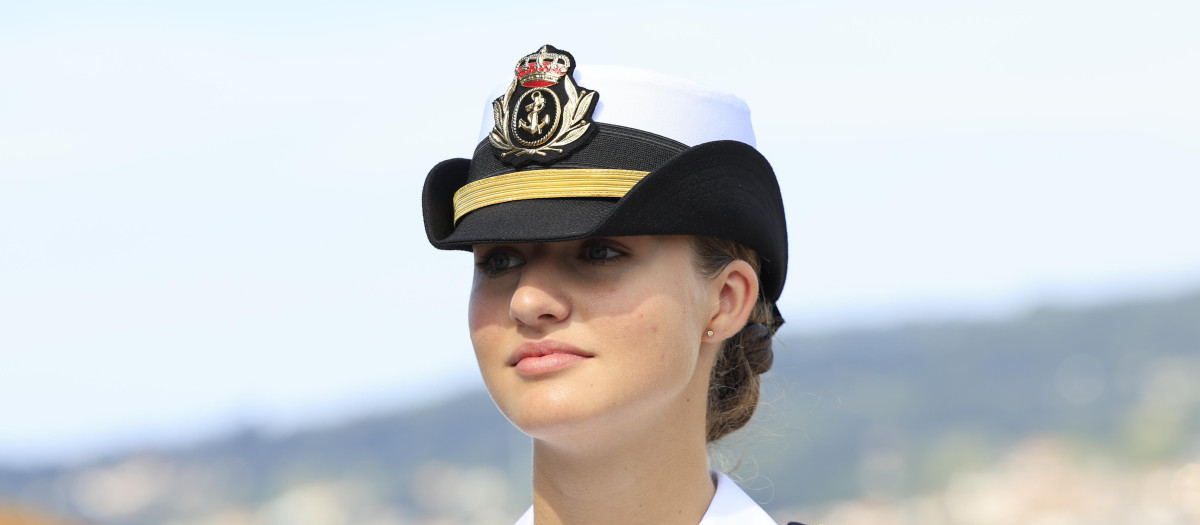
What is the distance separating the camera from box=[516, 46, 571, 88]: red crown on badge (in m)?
3.46

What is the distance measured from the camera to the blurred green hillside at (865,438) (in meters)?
40.4

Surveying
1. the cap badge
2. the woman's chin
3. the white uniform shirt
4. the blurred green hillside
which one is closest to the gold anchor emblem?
the cap badge

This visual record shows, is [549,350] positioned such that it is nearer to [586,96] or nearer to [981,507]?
[586,96]

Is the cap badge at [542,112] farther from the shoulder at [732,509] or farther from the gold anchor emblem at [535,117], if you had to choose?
the shoulder at [732,509]

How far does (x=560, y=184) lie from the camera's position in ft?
10.8

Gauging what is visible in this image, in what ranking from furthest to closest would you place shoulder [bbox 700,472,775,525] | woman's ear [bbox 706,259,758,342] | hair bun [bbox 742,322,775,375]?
hair bun [bbox 742,322,775,375] → shoulder [bbox 700,472,775,525] → woman's ear [bbox 706,259,758,342]

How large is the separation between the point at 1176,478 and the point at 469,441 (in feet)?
128

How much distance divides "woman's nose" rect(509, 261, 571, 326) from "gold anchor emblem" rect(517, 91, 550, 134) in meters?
0.37

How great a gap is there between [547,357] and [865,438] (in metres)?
52.7

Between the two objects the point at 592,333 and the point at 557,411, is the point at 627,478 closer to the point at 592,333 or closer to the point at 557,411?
the point at 557,411

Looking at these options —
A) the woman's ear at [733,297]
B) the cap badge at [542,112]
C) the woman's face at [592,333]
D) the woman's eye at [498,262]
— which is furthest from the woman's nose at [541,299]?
the woman's ear at [733,297]

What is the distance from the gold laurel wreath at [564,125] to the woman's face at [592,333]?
0.83ft

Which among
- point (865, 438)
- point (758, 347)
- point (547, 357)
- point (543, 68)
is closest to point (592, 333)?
point (547, 357)

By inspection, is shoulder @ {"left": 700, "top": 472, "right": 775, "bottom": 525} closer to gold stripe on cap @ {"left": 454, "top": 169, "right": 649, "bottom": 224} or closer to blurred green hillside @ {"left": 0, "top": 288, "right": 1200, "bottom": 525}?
gold stripe on cap @ {"left": 454, "top": 169, "right": 649, "bottom": 224}
